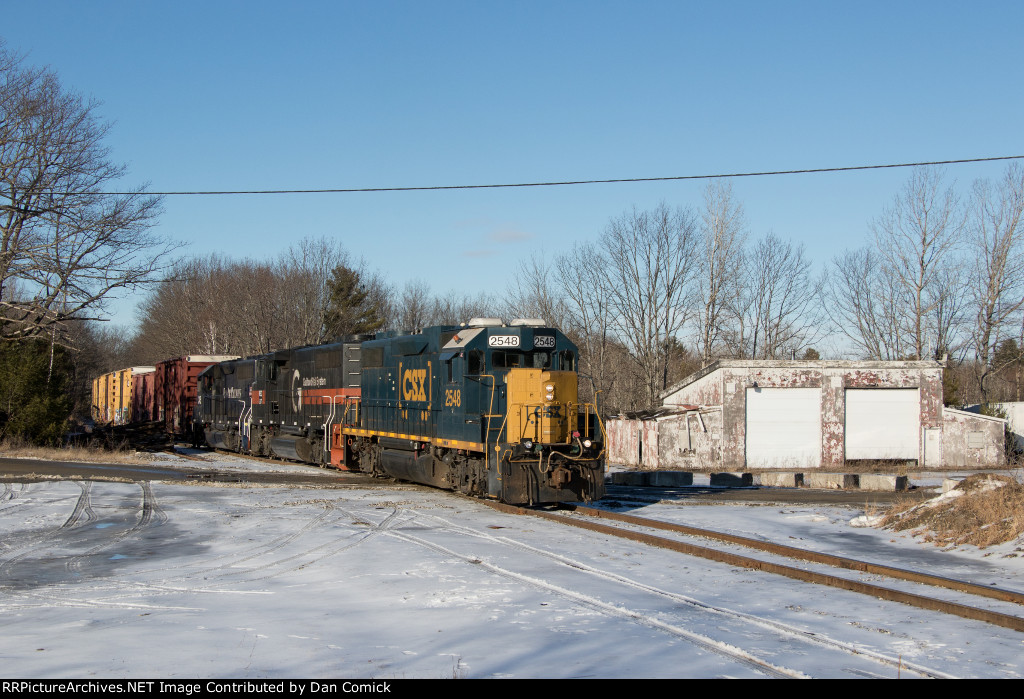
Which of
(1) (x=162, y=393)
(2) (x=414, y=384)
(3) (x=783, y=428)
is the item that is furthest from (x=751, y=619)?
(1) (x=162, y=393)

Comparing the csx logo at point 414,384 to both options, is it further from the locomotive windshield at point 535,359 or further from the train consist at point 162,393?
the train consist at point 162,393

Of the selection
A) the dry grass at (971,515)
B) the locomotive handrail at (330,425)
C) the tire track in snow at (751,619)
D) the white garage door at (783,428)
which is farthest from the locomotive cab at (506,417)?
the white garage door at (783,428)

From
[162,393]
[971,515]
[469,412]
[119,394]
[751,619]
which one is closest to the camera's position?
[751,619]

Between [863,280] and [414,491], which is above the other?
[863,280]

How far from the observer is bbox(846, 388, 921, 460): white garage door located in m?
32.1

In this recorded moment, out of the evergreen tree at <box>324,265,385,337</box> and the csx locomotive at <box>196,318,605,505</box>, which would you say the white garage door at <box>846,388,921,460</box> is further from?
the evergreen tree at <box>324,265,385,337</box>

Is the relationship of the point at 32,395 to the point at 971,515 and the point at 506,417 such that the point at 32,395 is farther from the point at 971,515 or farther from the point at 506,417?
the point at 971,515

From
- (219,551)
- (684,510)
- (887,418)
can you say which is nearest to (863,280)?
(887,418)

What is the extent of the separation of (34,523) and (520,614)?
32.5 ft

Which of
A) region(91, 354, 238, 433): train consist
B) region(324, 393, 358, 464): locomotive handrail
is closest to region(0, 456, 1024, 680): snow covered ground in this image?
region(324, 393, 358, 464): locomotive handrail

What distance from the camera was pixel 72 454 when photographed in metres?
28.7

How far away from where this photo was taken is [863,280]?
52.6 metres

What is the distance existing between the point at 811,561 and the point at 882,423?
2321 centimetres
